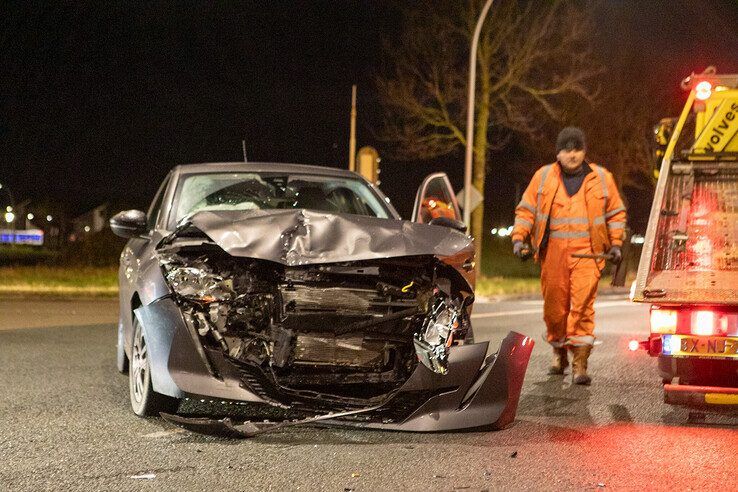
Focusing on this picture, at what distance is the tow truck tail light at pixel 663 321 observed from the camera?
6.49m

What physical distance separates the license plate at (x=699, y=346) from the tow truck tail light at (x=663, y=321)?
0.16ft

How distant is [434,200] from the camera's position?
8.00 metres

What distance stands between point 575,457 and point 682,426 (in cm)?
130

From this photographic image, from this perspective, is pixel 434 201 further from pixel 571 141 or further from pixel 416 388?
pixel 416 388

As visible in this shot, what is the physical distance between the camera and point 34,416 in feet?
21.2

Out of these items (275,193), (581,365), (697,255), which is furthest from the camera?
(581,365)

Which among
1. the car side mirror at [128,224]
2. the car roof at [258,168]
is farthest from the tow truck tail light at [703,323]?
the car side mirror at [128,224]

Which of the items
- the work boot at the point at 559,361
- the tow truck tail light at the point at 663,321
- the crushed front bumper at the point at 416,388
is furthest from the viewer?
the work boot at the point at 559,361

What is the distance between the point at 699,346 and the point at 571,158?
2.42 m

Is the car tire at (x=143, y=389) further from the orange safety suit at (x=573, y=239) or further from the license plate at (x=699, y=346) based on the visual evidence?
the orange safety suit at (x=573, y=239)

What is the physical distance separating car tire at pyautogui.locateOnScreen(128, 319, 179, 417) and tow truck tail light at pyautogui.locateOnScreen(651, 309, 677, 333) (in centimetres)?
292

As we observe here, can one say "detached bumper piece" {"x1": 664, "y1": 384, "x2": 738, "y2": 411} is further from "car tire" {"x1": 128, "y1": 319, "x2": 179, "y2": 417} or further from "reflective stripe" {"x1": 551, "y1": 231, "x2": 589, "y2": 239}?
"car tire" {"x1": 128, "y1": 319, "x2": 179, "y2": 417}

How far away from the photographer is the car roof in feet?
25.7

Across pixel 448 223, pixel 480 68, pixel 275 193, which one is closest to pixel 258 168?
pixel 275 193
